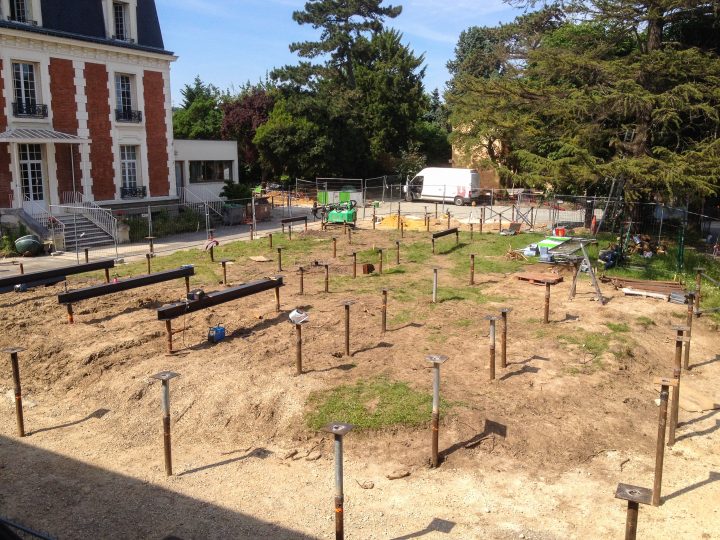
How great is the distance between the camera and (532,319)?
14.0 meters

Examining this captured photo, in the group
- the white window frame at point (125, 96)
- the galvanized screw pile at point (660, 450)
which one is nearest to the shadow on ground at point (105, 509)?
the galvanized screw pile at point (660, 450)

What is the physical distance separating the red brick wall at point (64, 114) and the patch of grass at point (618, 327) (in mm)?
24443

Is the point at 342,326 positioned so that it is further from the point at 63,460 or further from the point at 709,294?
the point at 709,294

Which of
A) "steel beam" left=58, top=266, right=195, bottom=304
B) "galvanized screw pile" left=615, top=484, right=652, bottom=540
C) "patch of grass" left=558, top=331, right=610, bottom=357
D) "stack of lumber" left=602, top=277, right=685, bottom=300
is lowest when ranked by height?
"patch of grass" left=558, top=331, right=610, bottom=357

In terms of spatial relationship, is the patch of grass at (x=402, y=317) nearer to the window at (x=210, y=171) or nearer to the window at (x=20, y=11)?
the window at (x=20, y=11)

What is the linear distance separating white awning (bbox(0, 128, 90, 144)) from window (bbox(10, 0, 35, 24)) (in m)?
4.69

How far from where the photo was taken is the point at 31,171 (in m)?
27.6

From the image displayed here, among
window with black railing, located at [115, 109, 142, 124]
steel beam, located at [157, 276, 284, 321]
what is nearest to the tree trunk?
steel beam, located at [157, 276, 284, 321]

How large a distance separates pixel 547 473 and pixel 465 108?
67.7ft

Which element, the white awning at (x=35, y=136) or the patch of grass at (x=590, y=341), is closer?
the patch of grass at (x=590, y=341)

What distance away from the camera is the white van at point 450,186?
4578 cm

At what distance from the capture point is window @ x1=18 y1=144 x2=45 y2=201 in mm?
27328

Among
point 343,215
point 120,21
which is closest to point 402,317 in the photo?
point 343,215

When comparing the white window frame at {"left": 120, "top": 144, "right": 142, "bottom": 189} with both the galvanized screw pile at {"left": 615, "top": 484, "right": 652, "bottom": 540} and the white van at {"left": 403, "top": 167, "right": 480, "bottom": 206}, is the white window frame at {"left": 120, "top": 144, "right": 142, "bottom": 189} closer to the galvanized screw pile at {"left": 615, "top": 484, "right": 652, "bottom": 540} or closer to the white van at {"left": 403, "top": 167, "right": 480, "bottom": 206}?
the white van at {"left": 403, "top": 167, "right": 480, "bottom": 206}
